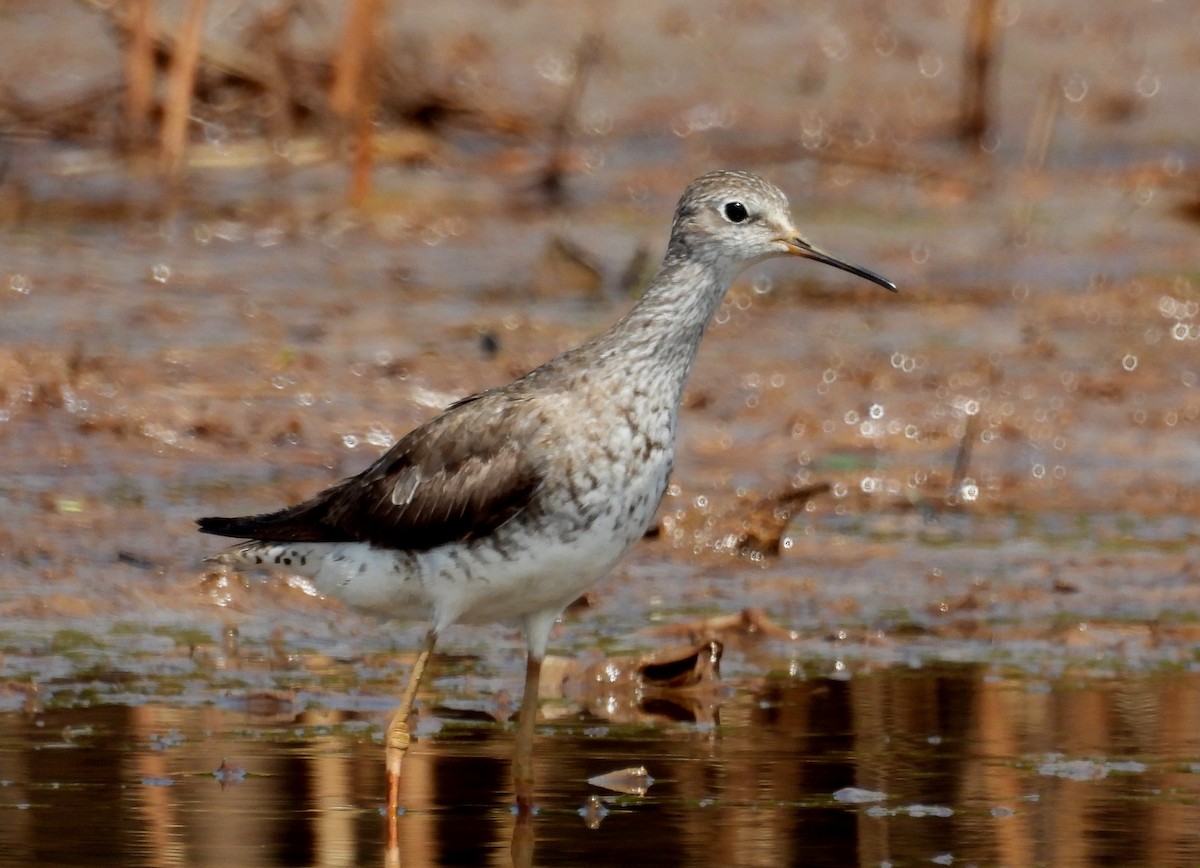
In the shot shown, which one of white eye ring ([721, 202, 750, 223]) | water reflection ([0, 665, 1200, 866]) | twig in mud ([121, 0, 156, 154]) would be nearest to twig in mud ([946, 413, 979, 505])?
water reflection ([0, 665, 1200, 866])

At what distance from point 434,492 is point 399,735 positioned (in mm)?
695

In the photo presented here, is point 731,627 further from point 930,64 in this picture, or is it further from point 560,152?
point 930,64

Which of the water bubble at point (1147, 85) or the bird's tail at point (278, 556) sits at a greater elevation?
the water bubble at point (1147, 85)

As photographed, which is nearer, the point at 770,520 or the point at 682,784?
the point at 682,784

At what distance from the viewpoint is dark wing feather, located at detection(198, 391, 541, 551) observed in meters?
6.60

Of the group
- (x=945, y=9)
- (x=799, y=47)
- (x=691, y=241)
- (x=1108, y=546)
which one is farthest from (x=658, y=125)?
(x=691, y=241)

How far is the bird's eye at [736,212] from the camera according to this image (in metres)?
6.98

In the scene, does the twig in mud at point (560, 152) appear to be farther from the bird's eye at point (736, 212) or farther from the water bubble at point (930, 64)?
the bird's eye at point (736, 212)

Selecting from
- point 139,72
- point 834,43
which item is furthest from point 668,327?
point 834,43

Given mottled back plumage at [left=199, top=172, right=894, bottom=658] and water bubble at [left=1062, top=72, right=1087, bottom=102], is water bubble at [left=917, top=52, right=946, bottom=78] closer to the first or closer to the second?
water bubble at [left=1062, top=72, right=1087, bottom=102]

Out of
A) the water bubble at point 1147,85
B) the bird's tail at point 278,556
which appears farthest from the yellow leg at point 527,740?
the water bubble at point 1147,85

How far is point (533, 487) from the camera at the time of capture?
6.51 meters

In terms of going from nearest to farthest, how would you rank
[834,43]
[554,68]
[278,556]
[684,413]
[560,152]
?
[278,556]
[684,413]
[560,152]
[554,68]
[834,43]

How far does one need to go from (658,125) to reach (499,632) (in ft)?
33.0
